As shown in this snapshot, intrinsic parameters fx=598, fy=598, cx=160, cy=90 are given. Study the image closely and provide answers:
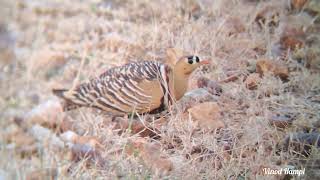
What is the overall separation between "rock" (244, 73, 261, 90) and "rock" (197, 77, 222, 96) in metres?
0.09

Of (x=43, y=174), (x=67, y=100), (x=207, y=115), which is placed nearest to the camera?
(x=43, y=174)

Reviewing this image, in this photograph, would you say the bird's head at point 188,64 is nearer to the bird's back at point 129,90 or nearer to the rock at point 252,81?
the bird's back at point 129,90

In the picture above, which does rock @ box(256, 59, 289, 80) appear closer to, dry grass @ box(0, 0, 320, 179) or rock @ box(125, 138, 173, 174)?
dry grass @ box(0, 0, 320, 179)

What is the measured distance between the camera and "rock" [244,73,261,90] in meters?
1.86

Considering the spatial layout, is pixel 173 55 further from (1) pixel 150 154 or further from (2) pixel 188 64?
(1) pixel 150 154

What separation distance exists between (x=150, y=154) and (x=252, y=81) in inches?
16.4

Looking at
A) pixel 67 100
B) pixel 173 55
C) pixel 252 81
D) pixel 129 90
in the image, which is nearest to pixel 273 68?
pixel 252 81

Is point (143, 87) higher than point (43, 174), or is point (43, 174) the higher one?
point (143, 87)

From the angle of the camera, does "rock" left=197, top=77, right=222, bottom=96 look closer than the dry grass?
No

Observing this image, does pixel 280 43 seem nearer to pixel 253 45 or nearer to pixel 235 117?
pixel 253 45

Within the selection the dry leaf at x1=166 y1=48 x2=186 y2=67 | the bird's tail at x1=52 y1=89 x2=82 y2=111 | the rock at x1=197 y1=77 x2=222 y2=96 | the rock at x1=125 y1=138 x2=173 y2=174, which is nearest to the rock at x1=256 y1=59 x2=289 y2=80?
the rock at x1=197 y1=77 x2=222 y2=96

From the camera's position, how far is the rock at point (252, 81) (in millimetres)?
1857

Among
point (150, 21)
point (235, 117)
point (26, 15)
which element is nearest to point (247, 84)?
point (235, 117)

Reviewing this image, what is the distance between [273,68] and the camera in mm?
1920
